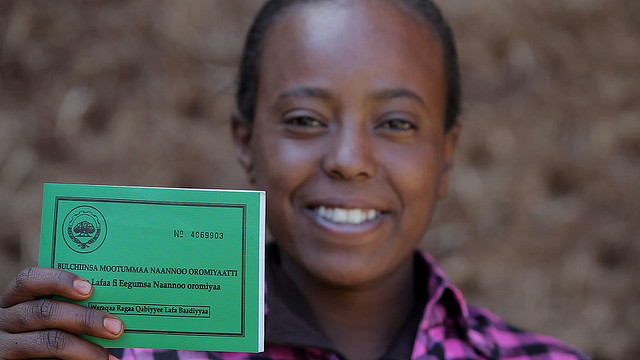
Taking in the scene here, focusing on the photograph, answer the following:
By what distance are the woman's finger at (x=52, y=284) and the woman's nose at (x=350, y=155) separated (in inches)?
19.0

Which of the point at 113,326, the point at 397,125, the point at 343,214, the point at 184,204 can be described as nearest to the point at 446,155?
the point at 397,125

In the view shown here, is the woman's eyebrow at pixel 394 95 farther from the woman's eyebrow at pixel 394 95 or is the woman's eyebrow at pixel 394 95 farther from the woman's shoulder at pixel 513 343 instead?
the woman's shoulder at pixel 513 343

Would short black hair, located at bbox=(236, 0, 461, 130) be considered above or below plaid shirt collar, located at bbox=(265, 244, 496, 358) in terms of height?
above

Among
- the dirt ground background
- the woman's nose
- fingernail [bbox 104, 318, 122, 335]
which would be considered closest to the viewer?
fingernail [bbox 104, 318, 122, 335]

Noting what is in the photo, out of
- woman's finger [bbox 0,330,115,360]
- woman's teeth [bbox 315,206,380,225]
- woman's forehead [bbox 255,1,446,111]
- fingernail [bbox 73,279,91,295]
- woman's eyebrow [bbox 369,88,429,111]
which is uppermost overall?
woman's forehead [bbox 255,1,446,111]

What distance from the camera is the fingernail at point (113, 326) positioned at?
100 centimetres

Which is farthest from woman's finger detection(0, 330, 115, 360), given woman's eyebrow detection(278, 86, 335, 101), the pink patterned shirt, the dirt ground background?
the dirt ground background

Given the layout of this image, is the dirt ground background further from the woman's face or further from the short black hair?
the woman's face

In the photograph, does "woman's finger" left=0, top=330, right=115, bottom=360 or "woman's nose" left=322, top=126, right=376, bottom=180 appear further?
"woman's nose" left=322, top=126, right=376, bottom=180

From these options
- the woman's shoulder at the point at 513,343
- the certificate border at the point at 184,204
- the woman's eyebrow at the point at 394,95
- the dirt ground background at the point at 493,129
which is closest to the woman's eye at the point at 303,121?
the woman's eyebrow at the point at 394,95

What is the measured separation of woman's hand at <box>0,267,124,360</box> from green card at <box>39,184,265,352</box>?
2 centimetres

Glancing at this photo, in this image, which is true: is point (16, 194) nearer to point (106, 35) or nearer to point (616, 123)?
point (106, 35)

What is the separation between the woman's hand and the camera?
1004mm

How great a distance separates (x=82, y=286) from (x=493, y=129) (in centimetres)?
167
